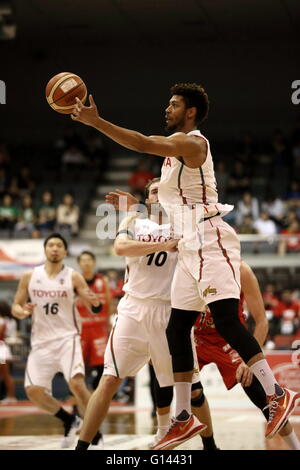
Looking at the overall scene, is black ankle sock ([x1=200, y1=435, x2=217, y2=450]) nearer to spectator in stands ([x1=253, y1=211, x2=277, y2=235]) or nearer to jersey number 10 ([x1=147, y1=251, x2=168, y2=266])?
jersey number 10 ([x1=147, y1=251, x2=168, y2=266])

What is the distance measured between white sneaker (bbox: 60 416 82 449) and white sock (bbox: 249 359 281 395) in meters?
2.83

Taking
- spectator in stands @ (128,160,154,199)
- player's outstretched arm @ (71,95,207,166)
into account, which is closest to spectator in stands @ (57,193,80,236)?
spectator in stands @ (128,160,154,199)

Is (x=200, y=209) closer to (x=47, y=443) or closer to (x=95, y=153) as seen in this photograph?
(x=47, y=443)

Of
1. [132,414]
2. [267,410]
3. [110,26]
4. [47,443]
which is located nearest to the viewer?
[267,410]

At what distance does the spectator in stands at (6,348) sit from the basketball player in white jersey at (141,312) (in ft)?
18.5

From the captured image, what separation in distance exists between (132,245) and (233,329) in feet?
3.84

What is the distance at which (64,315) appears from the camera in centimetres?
863

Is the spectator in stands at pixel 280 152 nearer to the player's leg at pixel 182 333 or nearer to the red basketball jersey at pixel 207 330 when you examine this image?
the red basketball jersey at pixel 207 330

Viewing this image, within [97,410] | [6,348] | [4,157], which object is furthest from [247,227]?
[97,410]

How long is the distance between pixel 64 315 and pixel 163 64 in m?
14.7

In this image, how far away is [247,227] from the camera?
17531mm

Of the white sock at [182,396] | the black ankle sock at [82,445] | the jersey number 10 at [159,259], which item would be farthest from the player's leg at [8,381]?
the white sock at [182,396]

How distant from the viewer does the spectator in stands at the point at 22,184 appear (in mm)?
21078
